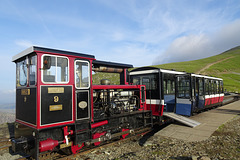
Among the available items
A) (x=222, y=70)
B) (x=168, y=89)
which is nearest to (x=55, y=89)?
(x=168, y=89)

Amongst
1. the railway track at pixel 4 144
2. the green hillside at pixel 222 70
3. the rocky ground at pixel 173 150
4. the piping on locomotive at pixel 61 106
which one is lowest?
the railway track at pixel 4 144

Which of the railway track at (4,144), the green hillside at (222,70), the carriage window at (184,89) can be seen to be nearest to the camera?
the railway track at (4,144)

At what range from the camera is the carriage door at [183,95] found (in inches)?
377

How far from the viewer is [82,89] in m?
5.74

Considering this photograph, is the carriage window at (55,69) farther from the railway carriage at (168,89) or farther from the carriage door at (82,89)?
the railway carriage at (168,89)

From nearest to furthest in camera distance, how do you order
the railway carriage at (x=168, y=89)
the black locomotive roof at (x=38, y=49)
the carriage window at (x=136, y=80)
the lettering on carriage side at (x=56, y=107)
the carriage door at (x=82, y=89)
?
the black locomotive roof at (x=38, y=49)
the lettering on carriage side at (x=56, y=107)
the carriage door at (x=82, y=89)
the railway carriage at (x=168, y=89)
the carriage window at (x=136, y=80)

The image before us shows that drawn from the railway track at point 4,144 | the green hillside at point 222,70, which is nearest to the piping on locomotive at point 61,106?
the railway track at point 4,144

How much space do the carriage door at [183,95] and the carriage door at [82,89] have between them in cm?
627

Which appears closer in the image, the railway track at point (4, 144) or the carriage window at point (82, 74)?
the carriage window at point (82, 74)

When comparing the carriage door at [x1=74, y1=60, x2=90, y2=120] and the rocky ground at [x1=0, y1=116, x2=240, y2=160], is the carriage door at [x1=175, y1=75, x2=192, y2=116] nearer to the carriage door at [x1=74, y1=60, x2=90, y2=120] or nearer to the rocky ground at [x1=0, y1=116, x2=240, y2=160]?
the rocky ground at [x1=0, y1=116, x2=240, y2=160]

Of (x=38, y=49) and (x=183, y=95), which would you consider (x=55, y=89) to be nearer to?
(x=38, y=49)

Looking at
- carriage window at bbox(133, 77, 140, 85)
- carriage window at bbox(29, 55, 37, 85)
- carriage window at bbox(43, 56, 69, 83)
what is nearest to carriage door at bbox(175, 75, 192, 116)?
carriage window at bbox(133, 77, 140, 85)

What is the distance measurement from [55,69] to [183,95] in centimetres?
785

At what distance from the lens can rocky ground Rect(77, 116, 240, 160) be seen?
5184 mm
